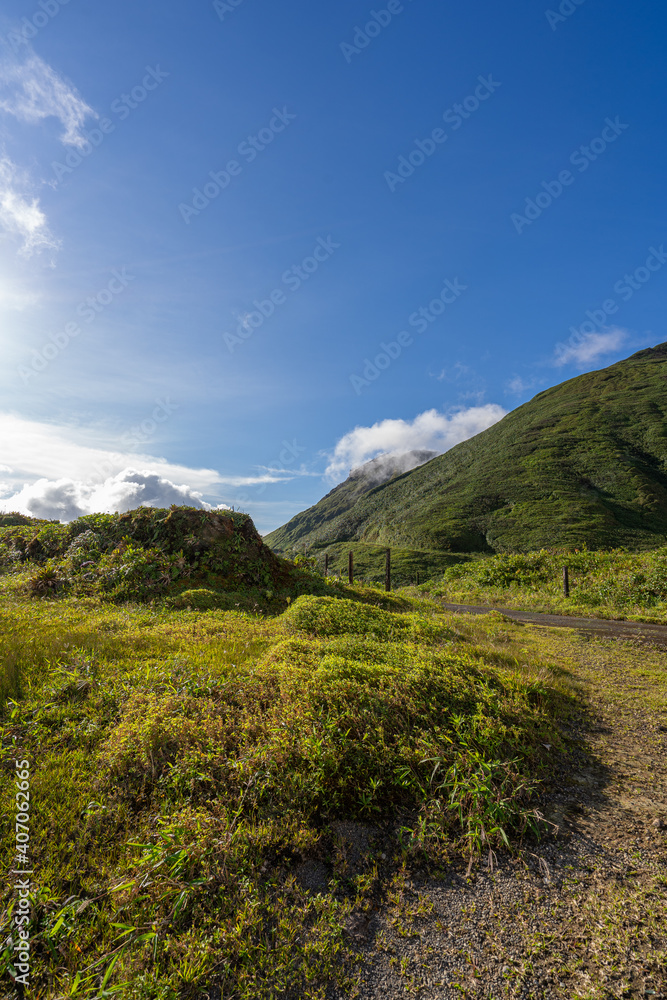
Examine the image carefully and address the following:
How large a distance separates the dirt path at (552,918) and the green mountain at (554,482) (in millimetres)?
70931

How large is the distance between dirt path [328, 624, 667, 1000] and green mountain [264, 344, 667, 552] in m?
70.9

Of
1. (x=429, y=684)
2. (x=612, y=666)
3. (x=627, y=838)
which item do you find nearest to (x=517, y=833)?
(x=627, y=838)

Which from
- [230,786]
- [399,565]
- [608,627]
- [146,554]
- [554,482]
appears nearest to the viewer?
[230,786]

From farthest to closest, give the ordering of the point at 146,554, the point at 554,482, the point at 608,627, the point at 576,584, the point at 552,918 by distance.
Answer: the point at 554,482 → the point at 576,584 → the point at 608,627 → the point at 146,554 → the point at 552,918

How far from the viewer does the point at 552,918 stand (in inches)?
117

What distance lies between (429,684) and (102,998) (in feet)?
13.6

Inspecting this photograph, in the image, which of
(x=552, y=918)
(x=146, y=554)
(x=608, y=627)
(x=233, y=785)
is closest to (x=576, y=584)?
(x=608, y=627)

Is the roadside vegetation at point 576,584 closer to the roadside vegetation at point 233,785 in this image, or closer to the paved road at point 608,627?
the paved road at point 608,627

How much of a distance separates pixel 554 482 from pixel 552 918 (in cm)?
9951

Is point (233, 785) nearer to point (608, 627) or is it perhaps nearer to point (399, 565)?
point (608, 627)

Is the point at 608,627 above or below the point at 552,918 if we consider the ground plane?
below

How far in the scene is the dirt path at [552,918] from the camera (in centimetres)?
254

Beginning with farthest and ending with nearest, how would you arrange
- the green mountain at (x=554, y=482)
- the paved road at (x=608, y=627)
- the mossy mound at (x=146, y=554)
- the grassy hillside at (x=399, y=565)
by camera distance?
1. the green mountain at (x=554, y=482)
2. the grassy hillside at (x=399, y=565)
3. the mossy mound at (x=146, y=554)
4. the paved road at (x=608, y=627)

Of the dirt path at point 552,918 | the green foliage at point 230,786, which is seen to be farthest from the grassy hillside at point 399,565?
the dirt path at point 552,918
